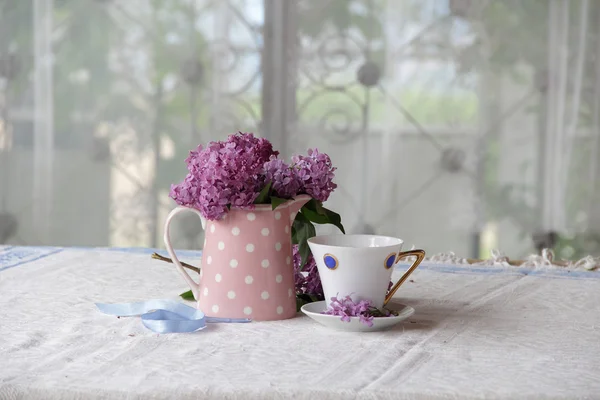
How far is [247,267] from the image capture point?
2.81 feet

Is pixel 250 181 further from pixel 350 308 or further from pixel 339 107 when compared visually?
pixel 339 107

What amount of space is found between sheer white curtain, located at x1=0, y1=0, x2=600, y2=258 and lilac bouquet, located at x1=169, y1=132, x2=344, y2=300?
1307 millimetres

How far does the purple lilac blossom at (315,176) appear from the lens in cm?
88

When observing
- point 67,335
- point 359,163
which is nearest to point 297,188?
point 67,335

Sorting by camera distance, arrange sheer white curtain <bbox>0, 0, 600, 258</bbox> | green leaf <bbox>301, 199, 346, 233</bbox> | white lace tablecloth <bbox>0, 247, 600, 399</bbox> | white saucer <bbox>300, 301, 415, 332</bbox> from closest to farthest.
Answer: white lace tablecloth <bbox>0, 247, 600, 399</bbox> → white saucer <bbox>300, 301, 415, 332</bbox> → green leaf <bbox>301, 199, 346, 233</bbox> → sheer white curtain <bbox>0, 0, 600, 258</bbox>

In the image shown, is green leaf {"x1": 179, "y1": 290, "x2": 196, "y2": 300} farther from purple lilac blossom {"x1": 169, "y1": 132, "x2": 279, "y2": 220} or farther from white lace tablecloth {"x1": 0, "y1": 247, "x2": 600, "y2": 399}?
purple lilac blossom {"x1": 169, "y1": 132, "x2": 279, "y2": 220}

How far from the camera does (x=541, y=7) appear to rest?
2133mm

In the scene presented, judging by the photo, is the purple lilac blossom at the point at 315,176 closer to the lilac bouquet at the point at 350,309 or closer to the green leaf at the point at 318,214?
the green leaf at the point at 318,214

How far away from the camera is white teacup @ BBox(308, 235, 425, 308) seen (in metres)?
0.81

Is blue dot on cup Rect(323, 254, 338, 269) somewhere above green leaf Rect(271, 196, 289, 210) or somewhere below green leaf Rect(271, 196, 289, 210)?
below

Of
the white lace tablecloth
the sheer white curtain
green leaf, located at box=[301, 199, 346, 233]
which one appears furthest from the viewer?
the sheer white curtain

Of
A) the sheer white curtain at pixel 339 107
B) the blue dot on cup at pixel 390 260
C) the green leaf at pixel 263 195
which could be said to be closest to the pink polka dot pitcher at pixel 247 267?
the green leaf at pixel 263 195

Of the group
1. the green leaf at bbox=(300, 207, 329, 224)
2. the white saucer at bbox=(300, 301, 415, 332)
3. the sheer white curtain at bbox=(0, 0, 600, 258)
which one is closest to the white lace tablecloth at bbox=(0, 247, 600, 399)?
the white saucer at bbox=(300, 301, 415, 332)

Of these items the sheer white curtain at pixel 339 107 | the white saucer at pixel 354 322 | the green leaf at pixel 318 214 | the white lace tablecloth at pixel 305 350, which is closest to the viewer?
the white lace tablecloth at pixel 305 350
